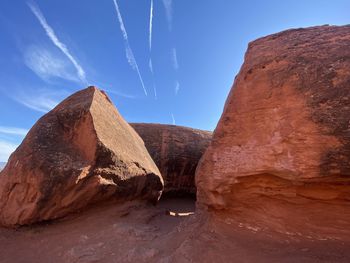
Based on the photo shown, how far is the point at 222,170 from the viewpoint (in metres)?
4.57

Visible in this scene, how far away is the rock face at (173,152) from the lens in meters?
12.9

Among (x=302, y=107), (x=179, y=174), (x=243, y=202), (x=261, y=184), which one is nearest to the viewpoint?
(x=302, y=107)

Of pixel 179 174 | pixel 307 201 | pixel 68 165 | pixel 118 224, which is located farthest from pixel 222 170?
pixel 179 174

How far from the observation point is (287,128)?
3971 millimetres

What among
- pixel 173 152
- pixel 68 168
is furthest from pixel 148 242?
pixel 173 152

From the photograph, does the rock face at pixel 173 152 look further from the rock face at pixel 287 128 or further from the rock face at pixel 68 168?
the rock face at pixel 287 128

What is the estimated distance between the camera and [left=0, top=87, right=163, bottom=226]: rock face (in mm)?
5652

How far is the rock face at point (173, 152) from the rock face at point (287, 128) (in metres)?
7.66

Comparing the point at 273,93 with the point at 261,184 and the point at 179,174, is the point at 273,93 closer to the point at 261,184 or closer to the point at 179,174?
the point at 261,184

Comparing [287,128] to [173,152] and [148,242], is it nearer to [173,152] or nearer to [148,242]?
[148,242]

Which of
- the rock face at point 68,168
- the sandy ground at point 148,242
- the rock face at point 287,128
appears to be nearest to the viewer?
the rock face at point 287,128

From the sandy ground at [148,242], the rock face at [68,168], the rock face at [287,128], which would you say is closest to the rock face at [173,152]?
the rock face at [68,168]

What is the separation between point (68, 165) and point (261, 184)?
3.83m

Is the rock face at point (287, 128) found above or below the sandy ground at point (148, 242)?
above
